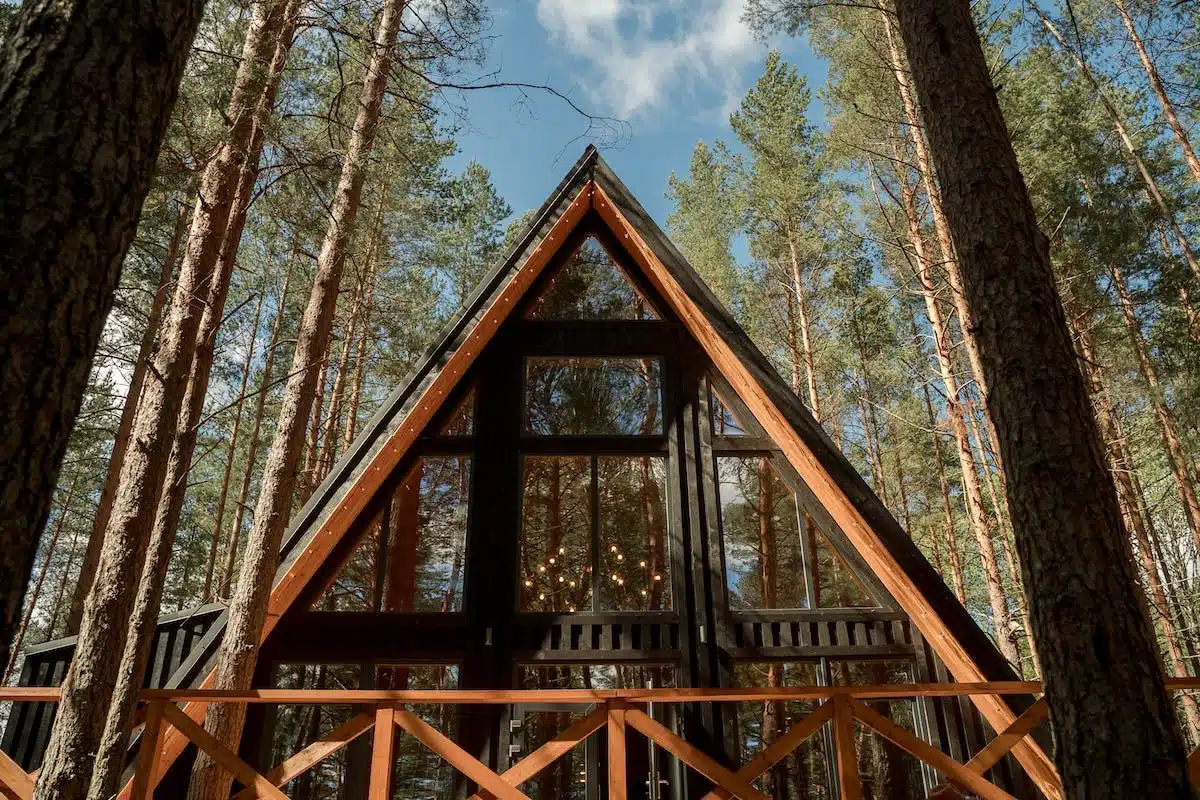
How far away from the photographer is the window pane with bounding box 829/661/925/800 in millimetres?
5922

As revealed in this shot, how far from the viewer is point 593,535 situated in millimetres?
6707

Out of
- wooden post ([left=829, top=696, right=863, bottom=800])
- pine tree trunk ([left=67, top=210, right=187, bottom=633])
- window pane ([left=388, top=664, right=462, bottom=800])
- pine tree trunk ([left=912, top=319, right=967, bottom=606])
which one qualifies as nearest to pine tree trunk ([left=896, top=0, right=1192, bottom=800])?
wooden post ([left=829, top=696, right=863, bottom=800])

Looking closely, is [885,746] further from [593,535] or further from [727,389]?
[727,389]

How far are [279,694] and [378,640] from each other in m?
2.32

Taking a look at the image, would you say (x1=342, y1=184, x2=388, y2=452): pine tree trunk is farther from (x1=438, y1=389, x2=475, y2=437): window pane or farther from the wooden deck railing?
the wooden deck railing

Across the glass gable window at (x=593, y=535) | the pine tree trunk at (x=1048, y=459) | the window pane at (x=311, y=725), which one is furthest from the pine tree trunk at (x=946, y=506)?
the window pane at (x=311, y=725)

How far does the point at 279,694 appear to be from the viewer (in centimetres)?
392

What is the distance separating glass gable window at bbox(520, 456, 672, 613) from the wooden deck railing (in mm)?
2410

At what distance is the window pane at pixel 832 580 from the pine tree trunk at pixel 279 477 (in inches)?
187

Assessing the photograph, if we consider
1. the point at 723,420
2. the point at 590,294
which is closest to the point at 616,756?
the point at 723,420

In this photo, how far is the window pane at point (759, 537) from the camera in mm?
6438

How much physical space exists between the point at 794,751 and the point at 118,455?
29.6ft

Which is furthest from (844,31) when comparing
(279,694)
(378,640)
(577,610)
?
(279,694)

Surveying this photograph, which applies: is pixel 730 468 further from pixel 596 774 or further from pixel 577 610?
pixel 596 774
